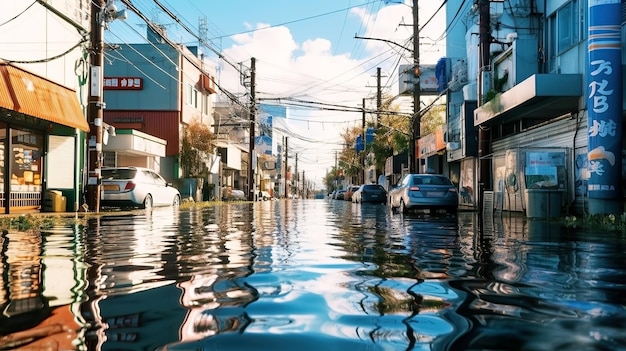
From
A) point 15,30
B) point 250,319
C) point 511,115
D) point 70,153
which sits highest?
point 15,30

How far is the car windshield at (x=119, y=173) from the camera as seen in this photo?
19.5 metres

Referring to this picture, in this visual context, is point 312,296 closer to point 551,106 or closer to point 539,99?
point 539,99

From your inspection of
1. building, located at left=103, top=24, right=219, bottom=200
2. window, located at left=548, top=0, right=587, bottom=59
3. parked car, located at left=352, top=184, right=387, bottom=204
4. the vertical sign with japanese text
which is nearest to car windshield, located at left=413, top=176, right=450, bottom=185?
window, located at left=548, top=0, right=587, bottom=59

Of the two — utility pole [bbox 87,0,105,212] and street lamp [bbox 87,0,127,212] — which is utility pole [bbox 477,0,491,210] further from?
utility pole [bbox 87,0,105,212]

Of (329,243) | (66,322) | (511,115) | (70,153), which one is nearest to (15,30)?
(70,153)

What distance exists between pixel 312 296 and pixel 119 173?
16900mm

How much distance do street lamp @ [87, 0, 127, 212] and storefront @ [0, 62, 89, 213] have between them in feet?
2.94

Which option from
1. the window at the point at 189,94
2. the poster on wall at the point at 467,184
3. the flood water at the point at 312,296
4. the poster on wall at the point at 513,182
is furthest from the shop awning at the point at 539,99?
the window at the point at 189,94

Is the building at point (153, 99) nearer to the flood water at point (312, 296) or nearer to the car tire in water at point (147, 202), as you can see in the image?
the car tire in water at point (147, 202)

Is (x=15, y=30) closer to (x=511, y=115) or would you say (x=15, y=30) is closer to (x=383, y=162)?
(x=511, y=115)

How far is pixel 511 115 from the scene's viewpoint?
19.8 metres

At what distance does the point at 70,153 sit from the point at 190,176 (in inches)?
676

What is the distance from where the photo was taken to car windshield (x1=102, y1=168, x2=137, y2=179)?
19469 millimetres

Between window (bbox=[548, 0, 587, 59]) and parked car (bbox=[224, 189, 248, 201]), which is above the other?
window (bbox=[548, 0, 587, 59])
